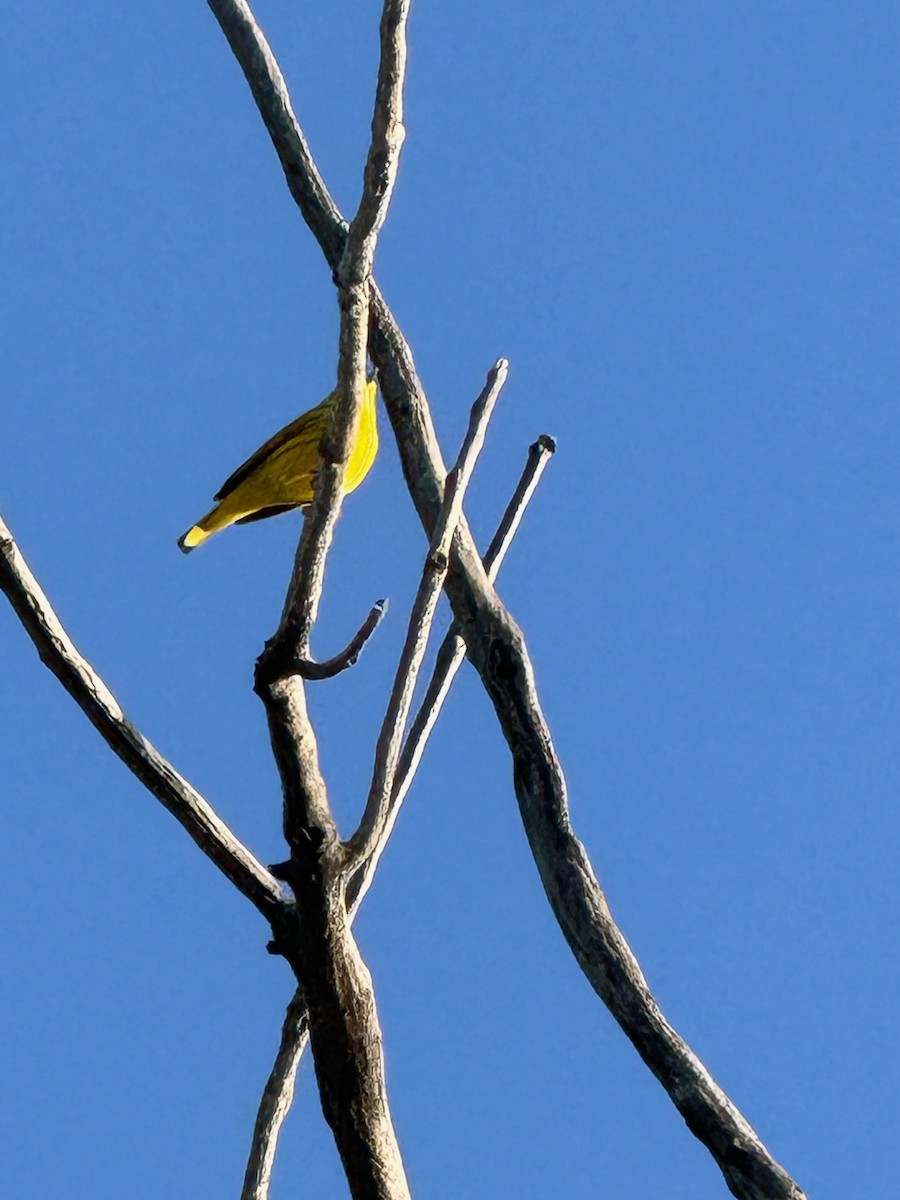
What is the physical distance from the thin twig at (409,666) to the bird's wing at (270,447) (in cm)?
363

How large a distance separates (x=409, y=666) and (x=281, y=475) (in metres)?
4.02

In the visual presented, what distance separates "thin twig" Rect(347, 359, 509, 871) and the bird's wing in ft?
11.9

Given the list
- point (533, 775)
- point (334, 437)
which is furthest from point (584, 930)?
point (334, 437)

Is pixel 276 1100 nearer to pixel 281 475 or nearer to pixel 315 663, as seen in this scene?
pixel 315 663

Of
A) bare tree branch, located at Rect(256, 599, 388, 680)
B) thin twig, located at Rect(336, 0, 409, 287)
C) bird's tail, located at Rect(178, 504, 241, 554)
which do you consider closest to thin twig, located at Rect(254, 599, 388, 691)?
bare tree branch, located at Rect(256, 599, 388, 680)

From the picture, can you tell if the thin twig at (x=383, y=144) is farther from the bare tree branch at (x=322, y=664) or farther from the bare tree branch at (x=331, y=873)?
the bare tree branch at (x=322, y=664)

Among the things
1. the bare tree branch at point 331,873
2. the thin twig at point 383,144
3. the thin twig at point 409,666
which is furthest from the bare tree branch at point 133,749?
the thin twig at point 383,144

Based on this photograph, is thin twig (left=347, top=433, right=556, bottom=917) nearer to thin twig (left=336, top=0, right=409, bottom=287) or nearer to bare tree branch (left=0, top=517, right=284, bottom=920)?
bare tree branch (left=0, top=517, right=284, bottom=920)

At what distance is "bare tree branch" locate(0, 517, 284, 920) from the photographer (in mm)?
4062

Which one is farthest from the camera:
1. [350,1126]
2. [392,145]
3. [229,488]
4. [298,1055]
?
[229,488]

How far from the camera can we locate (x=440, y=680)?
16.2ft

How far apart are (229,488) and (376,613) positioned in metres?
4.45

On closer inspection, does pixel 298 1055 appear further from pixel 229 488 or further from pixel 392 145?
pixel 229 488

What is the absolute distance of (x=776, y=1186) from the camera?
3949 millimetres
